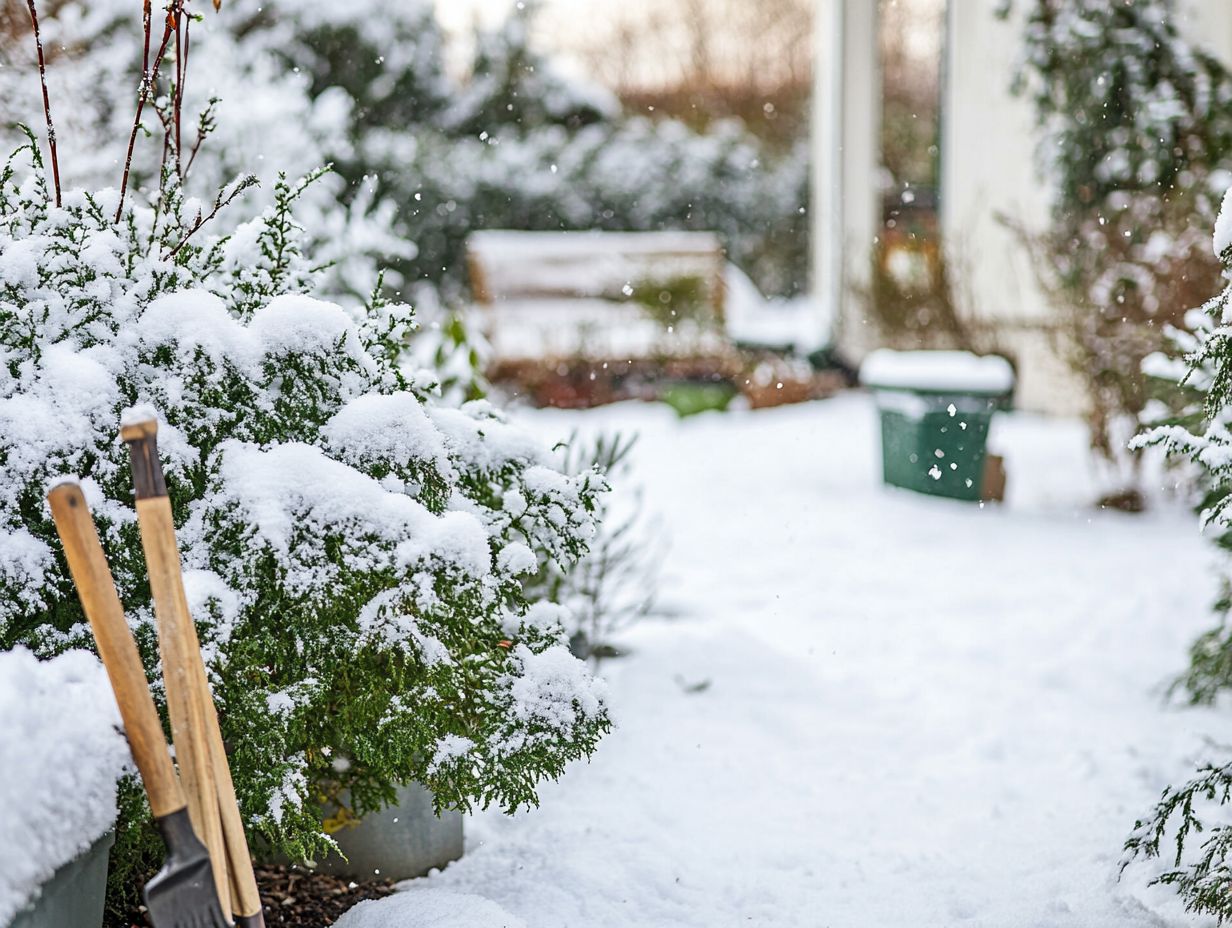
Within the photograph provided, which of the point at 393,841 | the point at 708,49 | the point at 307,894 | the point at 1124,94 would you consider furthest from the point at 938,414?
the point at 708,49

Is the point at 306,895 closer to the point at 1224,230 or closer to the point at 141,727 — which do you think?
the point at 141,727

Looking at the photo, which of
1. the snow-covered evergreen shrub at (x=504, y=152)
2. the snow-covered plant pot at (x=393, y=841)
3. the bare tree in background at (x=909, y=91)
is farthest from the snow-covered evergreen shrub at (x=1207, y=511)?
the bare tree in background at (x=909, y=91)

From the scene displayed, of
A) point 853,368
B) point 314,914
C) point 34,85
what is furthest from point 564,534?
point 853,368

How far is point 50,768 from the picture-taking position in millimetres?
1309

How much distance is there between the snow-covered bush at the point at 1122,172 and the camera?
4.93 m

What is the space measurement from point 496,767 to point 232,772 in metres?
0.42

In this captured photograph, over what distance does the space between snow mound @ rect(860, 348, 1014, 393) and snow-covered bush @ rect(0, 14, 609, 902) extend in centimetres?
390

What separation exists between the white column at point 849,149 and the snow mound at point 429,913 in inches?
318

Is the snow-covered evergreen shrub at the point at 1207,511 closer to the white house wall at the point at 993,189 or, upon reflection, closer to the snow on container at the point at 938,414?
the snow on container at the point at 938,414

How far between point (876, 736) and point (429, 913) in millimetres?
1603

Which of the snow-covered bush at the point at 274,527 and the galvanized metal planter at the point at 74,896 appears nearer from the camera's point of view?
the galvanized metal planter at the point at 74,896

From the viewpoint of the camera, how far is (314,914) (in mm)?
2061

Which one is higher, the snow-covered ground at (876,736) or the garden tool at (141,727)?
the garden tool at (141,727)

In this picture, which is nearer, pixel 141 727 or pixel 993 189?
pixel 141 727
